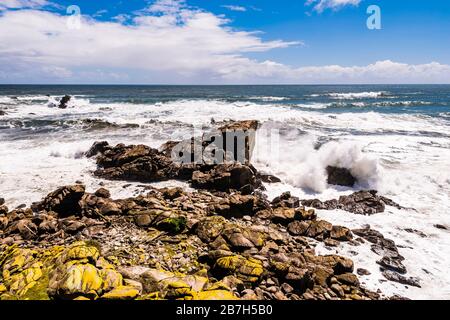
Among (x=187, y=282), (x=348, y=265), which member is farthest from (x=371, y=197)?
(x=187, y=282)

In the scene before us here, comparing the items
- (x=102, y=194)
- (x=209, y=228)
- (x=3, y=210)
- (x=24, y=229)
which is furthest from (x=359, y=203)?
(x=3, y=210)

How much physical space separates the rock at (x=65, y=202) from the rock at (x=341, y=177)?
1176cm

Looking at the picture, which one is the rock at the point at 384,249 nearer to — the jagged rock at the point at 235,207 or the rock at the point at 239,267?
the jagged rock at the point at 235,207

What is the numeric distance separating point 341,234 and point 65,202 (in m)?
10.2

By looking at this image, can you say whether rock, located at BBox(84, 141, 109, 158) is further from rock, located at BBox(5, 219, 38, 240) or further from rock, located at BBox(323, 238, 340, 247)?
rock, located at BBox(323, 238, 340, 247)

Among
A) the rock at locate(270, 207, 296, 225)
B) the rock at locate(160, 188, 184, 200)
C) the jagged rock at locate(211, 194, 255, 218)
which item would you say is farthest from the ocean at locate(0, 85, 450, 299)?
the jagged rock at locate(211, 194, 255, 218)

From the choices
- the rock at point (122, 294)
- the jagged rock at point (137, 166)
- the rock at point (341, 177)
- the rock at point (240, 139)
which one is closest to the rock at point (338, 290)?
the rock at point (122, 294)

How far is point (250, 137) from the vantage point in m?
18.6

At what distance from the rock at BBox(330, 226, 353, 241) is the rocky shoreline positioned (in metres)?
0.03

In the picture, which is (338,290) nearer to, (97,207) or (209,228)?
(209,228)

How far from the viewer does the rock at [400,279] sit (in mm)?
8438

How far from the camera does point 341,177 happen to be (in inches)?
615
